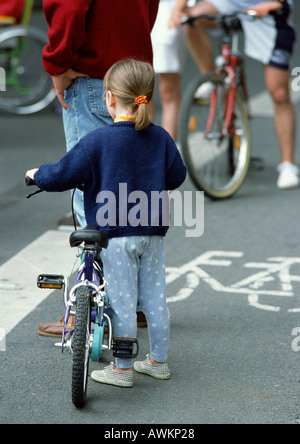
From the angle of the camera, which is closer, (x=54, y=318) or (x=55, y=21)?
(x=55, y=21)

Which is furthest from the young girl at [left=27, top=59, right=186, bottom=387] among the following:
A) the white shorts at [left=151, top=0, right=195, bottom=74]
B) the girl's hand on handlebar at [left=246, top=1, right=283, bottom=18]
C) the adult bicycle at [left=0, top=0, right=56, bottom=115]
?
the adult bicycle at [left=0, top=0, right=56, bottom=115]

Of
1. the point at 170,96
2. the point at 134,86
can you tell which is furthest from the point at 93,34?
the point at 170,96

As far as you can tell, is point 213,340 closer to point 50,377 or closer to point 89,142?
point 50,377

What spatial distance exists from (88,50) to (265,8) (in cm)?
260

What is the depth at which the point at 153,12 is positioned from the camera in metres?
4.09

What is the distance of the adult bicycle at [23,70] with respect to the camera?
932 cm

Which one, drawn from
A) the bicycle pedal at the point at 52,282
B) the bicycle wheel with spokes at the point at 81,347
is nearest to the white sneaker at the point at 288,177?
the bicycle pedal at the point at 52,282

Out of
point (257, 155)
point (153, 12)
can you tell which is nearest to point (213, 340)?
point (153, 12)

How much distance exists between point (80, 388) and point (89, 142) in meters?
0.96

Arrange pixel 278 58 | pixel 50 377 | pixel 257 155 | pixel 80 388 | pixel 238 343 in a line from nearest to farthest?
1. pixel 80 388
2. pixel 50 377
3. pixel 238 343
4. pixel 278 58
5. pixel 257 155

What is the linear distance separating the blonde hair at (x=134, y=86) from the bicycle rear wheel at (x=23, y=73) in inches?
242

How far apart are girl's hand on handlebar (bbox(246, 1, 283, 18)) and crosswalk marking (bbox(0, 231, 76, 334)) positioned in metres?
2.12

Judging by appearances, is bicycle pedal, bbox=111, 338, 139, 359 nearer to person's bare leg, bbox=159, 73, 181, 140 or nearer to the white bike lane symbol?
the white bike lane symbol

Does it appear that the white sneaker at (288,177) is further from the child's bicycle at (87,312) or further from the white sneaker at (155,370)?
the child's bicycle at (87,312)
